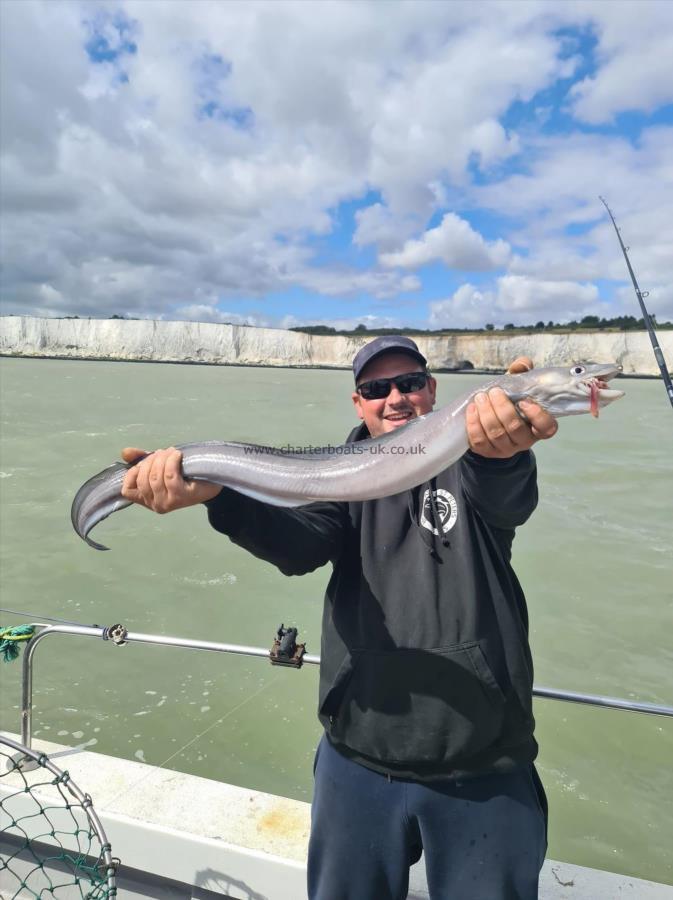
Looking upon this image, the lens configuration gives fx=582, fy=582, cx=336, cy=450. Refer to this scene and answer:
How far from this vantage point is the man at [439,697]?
171 cm

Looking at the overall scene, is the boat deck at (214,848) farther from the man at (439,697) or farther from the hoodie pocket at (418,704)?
the hoodie pocket at (418,704)

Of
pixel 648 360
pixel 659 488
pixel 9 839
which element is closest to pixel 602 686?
pixel 9 839

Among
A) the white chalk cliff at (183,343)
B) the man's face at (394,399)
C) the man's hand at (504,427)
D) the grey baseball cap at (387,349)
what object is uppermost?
the white chalk cliff at (183,343)

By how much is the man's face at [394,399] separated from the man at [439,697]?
41 cm

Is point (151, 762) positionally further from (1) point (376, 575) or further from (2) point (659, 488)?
(2) point (659, 488)

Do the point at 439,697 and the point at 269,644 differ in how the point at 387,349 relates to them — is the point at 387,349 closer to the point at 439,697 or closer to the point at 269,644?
the point at 439,697

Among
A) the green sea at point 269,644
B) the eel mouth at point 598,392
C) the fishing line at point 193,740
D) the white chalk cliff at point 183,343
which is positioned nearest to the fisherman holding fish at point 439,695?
the eel mouth at point 598,392

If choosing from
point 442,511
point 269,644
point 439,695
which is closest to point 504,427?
point 442,511

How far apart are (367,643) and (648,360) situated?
8368 centimetres

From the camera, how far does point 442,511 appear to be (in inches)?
75.8

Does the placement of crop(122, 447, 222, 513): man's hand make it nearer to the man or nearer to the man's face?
the man

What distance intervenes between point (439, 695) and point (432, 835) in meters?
0.41

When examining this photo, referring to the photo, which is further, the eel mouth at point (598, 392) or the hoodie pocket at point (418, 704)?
the eel mouth at point (598, 392)

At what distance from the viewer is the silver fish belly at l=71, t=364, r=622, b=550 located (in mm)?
1957
